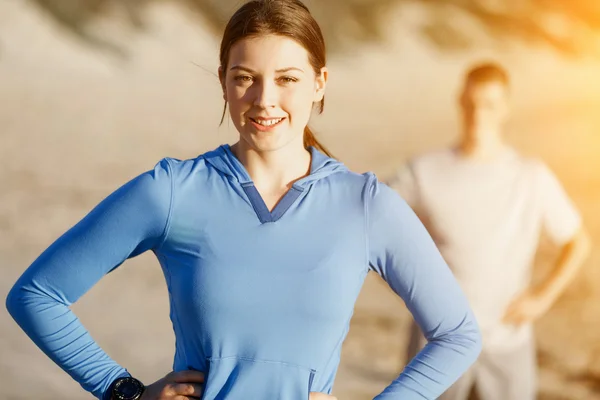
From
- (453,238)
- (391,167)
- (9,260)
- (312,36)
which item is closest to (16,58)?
(9,260)

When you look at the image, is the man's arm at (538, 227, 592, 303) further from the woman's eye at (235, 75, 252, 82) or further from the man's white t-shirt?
the woman's eye at (235, 75, 252, 82)

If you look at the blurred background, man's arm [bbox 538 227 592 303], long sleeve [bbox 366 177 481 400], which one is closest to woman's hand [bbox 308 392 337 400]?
long sleeve [bbox 366 177 481 400]

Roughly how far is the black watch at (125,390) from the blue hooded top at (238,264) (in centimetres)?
1

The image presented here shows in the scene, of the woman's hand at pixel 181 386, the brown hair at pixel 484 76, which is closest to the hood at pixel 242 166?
the woman's hand at pixel 181 386

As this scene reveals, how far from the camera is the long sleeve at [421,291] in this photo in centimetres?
147

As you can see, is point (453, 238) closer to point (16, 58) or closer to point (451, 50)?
point (451, 50)

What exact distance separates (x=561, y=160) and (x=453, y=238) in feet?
5.15

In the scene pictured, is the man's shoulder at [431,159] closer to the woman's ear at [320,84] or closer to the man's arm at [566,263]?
the man's arm at [566,263]

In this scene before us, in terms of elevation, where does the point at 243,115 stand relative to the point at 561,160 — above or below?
below

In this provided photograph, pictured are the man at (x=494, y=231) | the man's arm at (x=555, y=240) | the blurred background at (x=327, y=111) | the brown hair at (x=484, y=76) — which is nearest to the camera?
the man at (x=494, y=231)

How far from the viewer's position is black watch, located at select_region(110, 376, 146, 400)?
1489mm

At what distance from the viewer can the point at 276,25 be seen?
1430mm

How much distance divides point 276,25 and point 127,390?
2.07 ft

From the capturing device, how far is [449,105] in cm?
473
